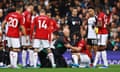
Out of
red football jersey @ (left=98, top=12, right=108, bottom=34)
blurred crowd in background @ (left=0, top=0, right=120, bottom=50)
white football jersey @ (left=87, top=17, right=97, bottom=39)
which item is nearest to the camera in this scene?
red football jersey @ (left=98, top=12, right=108, bottom=34)

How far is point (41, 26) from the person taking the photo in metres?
20.3

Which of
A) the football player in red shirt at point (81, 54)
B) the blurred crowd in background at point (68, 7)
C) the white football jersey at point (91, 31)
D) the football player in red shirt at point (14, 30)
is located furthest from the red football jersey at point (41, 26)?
the blurred crowd in background at point (68, 7)

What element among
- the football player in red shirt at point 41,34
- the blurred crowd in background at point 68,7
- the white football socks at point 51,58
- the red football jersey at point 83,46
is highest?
the blurred crowd in background at point 68,7

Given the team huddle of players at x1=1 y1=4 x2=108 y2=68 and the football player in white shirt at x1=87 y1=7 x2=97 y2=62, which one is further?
the football player in white shirt at x1=87 y1=7 x2=97 y2=62

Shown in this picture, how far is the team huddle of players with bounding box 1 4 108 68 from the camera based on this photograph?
19844 millimetres

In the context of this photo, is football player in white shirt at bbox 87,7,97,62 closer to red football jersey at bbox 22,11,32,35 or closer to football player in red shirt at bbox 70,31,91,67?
football player in red shirt at bbox 70,31,91,67

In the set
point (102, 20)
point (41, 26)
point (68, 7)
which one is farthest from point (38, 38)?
point (68, 7)

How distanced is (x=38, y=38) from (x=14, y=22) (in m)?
1.18

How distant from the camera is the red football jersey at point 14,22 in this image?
1970 cm

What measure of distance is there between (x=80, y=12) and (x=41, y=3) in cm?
287

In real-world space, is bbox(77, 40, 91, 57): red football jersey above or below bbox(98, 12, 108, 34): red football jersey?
below

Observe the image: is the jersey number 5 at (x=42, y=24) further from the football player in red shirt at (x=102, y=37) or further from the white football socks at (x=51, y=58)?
the football player in red shirt at (x=102, y=37)

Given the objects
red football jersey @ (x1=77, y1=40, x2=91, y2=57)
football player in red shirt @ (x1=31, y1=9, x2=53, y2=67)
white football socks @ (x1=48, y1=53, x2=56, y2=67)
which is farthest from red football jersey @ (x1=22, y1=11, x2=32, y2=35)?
red football jersey @ (x1=77, y1=40, x2=91, y2=57)

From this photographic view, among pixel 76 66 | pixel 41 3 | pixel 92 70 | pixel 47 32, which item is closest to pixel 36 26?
pixel 47 32
